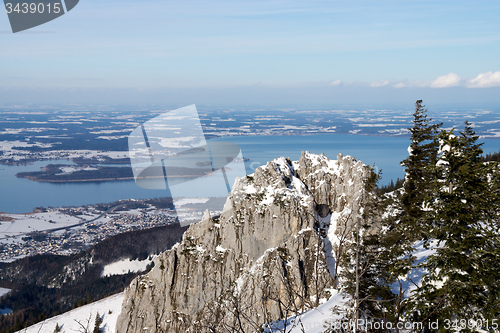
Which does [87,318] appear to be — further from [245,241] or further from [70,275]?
[70,275]

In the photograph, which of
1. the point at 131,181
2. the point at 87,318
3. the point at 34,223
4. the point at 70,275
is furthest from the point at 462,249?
the point at 131,181

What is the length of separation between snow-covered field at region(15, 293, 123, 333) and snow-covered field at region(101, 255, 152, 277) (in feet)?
127

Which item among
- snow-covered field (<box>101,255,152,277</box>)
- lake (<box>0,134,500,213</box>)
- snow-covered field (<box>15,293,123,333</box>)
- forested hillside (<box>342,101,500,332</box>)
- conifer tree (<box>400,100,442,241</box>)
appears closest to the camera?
forested hillside (<box>342,101,500,332</box>)

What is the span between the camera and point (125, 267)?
9700 cm

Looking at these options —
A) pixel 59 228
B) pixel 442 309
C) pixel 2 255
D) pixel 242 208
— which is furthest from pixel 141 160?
pixel 59 228

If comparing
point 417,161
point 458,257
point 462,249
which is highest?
point 417,161

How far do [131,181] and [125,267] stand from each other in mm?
79117

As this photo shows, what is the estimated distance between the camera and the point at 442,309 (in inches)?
381

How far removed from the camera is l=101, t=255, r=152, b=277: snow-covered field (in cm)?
9400

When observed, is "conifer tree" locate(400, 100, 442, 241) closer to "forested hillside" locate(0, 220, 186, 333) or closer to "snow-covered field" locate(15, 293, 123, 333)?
"snow-covered field" locate(15, 293, 123, 333)

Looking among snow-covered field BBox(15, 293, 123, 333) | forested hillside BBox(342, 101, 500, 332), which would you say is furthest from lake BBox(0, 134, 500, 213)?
forested hillside BBox(342, 101, 500, 332)

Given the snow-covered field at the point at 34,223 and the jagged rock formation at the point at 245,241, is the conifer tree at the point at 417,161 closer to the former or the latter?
the jagged rock formation at the point at 245,241

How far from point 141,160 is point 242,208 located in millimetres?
24100

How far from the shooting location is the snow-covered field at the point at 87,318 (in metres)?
47.8
